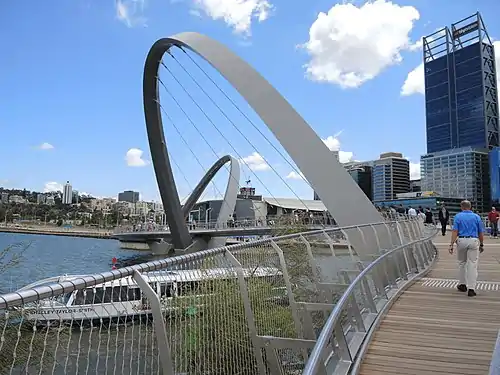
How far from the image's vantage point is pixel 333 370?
149 inches

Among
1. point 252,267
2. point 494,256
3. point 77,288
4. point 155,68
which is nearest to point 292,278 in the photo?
point 252,267

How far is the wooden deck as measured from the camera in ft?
13.8

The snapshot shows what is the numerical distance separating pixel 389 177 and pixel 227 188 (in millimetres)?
56880

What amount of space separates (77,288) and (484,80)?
120750 mm

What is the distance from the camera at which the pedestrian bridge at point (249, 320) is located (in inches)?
100

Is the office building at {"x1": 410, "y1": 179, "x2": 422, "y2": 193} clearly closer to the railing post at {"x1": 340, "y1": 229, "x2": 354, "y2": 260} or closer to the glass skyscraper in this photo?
the glass skyscraper

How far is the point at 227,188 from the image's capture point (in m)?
53.2

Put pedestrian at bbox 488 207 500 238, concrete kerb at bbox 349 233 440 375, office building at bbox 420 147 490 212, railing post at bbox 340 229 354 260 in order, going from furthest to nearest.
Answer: office building at bbox 420 147 490 212 < pedestrian at bbox 488 207 500 238 < railing post at bbox 340 229 354 260 < concrete kerb at bbox 349 233 440 375

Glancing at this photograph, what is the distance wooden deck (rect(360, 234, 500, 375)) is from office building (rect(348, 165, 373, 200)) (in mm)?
77757

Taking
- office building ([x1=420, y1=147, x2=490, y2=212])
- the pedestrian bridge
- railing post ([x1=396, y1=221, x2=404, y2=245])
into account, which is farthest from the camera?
office building ([x1=420, y1=147, x2=490, y2=212])

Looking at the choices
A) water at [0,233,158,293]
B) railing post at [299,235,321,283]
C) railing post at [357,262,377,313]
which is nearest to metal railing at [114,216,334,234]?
water at [0,233,158,293]

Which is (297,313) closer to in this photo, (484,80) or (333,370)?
(333,370)

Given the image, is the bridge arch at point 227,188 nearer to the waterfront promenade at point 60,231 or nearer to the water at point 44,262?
the water at point 44,262

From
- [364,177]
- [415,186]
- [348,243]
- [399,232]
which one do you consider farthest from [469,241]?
[415,186]
